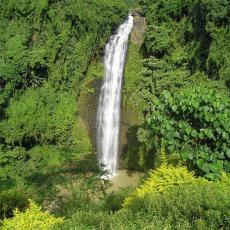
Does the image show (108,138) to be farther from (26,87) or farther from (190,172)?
(190,172)

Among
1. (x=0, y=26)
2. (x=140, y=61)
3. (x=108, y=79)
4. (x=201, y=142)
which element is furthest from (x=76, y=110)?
(x=201, y=142)

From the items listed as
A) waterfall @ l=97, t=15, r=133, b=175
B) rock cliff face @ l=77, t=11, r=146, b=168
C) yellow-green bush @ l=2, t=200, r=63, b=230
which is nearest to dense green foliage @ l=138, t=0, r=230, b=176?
rock cliff face @ l=77, t=11, r=146, b=168

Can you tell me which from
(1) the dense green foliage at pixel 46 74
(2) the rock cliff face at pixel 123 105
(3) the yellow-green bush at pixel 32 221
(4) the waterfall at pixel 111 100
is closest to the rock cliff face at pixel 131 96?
(2) the rock cliff face at pixel 123 105

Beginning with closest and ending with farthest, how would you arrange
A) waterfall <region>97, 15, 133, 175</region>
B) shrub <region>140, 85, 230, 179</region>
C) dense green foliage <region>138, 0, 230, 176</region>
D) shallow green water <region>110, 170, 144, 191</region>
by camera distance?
shrub <region>140, 85, 230, 179</region> → dense green foliage <region>138, 0, 230, 176</region> → shallow green water <region>110, 170, 144, 191</region> → waterfall <region>97, 15, 133, 175</region>

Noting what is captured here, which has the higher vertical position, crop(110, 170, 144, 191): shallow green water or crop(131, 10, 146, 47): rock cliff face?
crop(131, 10, 146, 47): rock cliff face

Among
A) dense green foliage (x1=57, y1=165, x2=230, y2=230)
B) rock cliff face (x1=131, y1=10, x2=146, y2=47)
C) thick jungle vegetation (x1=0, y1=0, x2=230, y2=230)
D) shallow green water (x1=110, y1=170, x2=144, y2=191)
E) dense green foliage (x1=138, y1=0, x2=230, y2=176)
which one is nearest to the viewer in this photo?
dense green foliage (x1=57, y1=165, x2=230, y2=230)

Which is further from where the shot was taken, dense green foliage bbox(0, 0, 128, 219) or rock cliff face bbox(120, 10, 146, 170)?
dense green foliage bbox(0, 0, 128, 219)

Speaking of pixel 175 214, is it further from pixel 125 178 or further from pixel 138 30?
pixel 138 30

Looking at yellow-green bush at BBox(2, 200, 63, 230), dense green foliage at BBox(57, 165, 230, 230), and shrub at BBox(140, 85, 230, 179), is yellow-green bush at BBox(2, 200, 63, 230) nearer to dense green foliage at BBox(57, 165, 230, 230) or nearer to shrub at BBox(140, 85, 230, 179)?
dense green foliage at BBox(57, 165, 230, 230)
